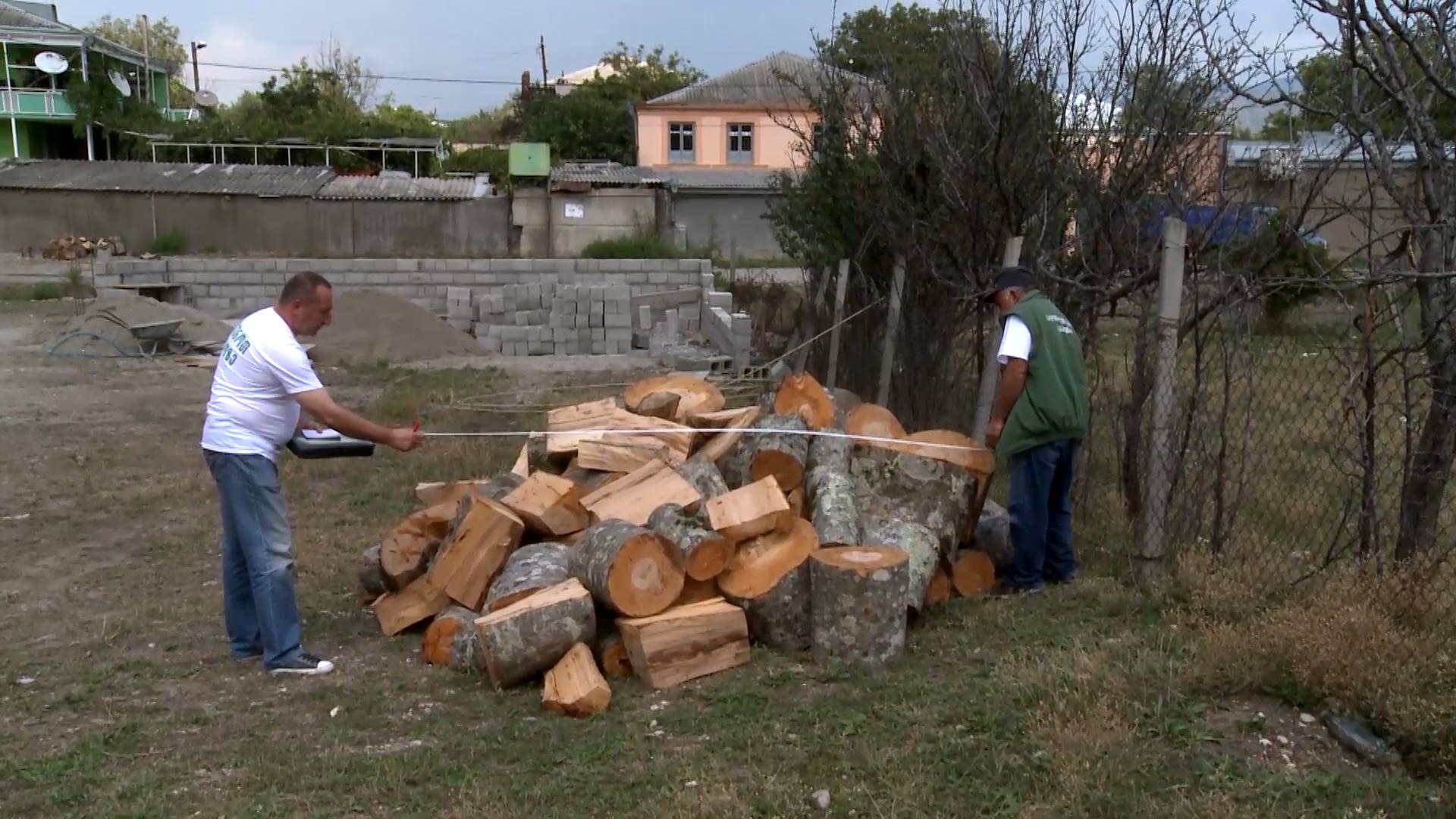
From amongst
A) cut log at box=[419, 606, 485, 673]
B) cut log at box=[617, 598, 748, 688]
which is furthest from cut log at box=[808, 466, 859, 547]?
cut log at box=[419, 606, 485, 673]

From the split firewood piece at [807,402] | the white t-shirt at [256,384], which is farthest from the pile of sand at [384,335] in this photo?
the white t-shirt at [256,384]

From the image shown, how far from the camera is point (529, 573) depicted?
15.4 ft

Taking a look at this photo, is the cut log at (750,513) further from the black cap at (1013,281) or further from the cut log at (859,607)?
the black cap at (1013,281)

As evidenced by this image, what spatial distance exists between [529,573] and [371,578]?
1200mm

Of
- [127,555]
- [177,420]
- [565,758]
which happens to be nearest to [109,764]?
[565,758]

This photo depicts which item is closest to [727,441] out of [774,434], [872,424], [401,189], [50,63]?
[774,434]

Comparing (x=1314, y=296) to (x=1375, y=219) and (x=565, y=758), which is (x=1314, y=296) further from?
(x=565, y=758)

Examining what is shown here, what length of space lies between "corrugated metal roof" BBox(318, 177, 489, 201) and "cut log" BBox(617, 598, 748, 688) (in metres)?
29.7

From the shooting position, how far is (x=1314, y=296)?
20.3 feet

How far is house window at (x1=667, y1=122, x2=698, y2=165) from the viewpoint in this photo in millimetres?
43719

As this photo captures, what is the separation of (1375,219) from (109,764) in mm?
5111

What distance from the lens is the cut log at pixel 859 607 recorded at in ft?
14.1

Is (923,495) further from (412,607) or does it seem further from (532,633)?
(412,607)

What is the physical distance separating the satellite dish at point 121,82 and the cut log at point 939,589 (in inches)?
1840
